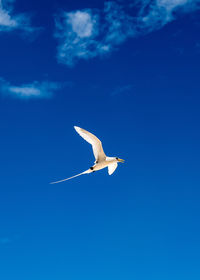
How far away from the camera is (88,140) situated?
40938 millimetres

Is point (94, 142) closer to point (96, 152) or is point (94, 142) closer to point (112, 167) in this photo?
point (96, 152)

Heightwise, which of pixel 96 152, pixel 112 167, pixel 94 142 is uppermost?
pixel 112 167

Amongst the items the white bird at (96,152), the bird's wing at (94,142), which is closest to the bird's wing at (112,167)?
the white bird at (96,152)

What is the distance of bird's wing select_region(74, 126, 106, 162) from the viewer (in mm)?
39969

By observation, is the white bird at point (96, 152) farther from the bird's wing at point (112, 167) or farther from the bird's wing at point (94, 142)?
the bird's wing at point (112, 167)

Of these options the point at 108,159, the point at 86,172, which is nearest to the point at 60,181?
the point at 86,172

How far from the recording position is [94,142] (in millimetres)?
40969

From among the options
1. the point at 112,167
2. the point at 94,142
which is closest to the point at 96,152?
the point at 94,142

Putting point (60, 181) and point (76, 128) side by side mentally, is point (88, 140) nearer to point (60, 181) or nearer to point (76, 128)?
point (76, 128)

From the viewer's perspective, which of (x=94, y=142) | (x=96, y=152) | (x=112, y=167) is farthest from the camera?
(x=112, y=167)

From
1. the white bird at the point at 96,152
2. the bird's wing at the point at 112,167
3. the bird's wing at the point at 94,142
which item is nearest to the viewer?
the bird's wing at the point at 94,142

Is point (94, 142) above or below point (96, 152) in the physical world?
above

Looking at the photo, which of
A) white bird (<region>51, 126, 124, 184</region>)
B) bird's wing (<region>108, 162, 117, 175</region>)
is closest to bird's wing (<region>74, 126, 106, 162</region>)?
white bird (<region>51, 126, 124, 184</region>)

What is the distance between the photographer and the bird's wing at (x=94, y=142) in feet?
131
